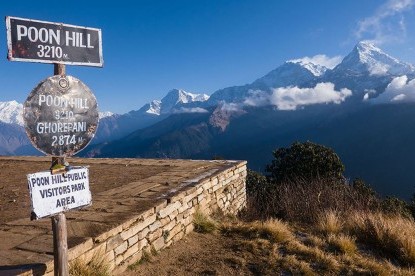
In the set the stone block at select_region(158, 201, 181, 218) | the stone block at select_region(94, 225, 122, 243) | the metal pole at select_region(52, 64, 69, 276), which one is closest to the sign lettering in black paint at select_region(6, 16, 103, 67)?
the metal pole at select_region(52, 64, 69, 276)

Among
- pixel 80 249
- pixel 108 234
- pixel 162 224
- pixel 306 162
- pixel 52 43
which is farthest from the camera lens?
pixel 306 162

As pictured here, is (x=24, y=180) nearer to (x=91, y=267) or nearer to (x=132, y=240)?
(x=132, y=240)

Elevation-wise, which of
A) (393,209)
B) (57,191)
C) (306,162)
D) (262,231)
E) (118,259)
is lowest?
(306,162)

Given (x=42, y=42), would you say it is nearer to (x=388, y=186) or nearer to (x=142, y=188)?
(x=142, y=188)

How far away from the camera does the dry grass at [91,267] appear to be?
13.2 ft

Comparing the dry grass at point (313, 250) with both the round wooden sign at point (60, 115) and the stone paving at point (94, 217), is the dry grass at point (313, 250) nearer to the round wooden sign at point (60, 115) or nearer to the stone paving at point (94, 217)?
the stone paving at point (94, 217)

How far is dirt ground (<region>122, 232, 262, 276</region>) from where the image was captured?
523 cm

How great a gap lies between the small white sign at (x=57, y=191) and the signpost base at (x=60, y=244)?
15 centimetres

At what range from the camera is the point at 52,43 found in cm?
329

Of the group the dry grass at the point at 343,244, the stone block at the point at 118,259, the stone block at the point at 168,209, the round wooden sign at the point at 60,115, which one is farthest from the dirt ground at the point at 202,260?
the round wooden sign at the point at 60,115

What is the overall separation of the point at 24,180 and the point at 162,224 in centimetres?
488

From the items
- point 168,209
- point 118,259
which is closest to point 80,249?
point 118,259

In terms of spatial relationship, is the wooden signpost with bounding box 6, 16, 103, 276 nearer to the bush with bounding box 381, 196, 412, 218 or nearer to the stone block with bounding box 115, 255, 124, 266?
the stone block with bounding box 115, 255, 124, 266

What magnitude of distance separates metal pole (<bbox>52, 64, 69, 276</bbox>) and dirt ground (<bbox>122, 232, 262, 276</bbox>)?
1.63 meters
